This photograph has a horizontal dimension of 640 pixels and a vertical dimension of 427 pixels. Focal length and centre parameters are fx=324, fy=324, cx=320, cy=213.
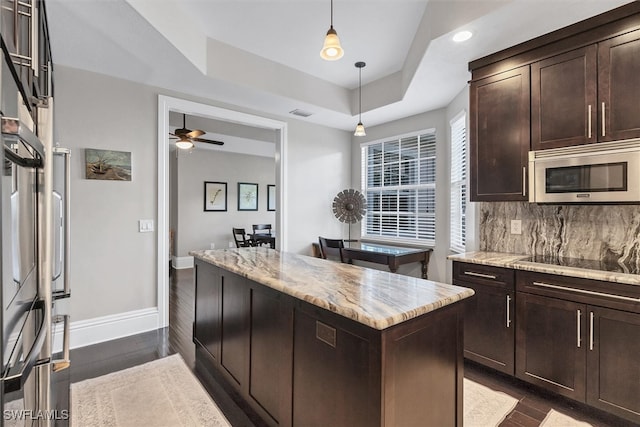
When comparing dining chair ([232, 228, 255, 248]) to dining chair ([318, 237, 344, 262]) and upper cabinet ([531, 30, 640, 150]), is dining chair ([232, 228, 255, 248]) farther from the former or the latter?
upper cabinet ([531, 30, 640, 150])

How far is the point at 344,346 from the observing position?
1376mm

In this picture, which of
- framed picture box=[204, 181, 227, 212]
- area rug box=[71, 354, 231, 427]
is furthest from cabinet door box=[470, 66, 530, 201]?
framed picture box=[204, 181, 227, 212]

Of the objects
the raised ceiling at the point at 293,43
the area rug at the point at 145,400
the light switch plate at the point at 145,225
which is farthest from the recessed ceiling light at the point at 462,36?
the light switch plate at the point at 145,225

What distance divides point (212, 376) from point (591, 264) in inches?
117

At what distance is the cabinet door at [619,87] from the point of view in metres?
2.10

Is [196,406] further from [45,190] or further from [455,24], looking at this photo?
[455,24]

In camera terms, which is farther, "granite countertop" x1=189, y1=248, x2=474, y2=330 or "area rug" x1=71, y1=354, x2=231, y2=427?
"area rug" x1=71, y1=354, x2=231, y2=427

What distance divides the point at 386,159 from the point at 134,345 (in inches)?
165

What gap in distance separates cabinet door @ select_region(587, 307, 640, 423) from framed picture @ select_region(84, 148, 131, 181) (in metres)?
4.18

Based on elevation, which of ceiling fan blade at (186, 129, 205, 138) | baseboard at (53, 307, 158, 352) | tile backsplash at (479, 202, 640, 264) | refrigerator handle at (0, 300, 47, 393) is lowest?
baseboard at (53, 307, 158, 352)

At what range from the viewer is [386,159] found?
17.3 ft

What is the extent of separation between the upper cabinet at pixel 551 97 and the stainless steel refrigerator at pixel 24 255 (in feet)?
9.93

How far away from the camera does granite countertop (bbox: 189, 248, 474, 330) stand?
1318 millimetres


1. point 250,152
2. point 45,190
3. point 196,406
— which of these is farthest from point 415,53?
point 250,152
